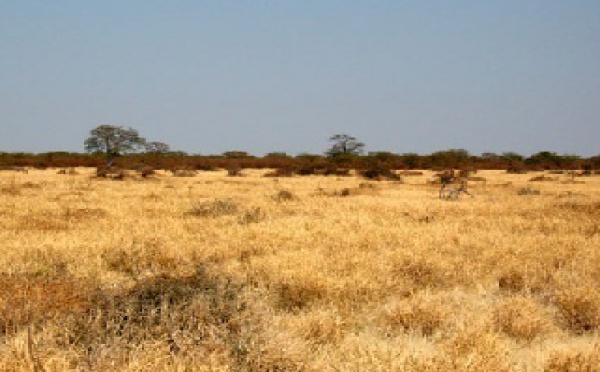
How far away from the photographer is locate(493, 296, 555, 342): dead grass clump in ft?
15.5

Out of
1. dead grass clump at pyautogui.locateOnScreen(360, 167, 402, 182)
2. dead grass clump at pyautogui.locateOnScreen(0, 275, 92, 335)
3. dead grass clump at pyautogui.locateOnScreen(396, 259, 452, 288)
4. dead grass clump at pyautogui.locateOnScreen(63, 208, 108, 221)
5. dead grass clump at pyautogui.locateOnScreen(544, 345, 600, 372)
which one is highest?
dead grass clump at pyautogui.locateOnScreen(360, 167, 402, 182)

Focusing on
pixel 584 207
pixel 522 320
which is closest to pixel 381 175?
pixel 584 207

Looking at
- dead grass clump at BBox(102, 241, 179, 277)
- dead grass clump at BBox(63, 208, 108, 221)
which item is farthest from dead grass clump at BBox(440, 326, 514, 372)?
dead grass clump at BBox(63, 208, 108, 221)

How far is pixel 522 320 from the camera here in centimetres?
486

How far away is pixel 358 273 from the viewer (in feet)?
20.7

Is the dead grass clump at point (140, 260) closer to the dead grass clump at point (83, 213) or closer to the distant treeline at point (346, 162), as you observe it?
the dead grass clump at point (83, 213)

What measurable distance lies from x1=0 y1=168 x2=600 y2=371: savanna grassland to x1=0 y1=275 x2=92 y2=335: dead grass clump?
21 mm

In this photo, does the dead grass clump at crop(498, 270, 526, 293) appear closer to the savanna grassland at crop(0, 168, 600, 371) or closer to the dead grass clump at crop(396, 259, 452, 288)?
the savanna grassland at crop(0, 168, 600, 371)

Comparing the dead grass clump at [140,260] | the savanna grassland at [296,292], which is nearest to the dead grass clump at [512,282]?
the savanna grassland at [296,292]

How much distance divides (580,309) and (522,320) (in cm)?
87

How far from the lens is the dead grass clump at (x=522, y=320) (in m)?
4.73

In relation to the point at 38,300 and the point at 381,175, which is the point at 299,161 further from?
the point at 38,300

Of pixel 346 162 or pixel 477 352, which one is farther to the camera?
pixel 346 162

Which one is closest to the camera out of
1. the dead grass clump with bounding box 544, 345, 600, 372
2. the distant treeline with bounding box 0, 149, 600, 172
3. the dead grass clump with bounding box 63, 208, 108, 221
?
the dead grass clump with bounding box 544, 345, 600, 372
